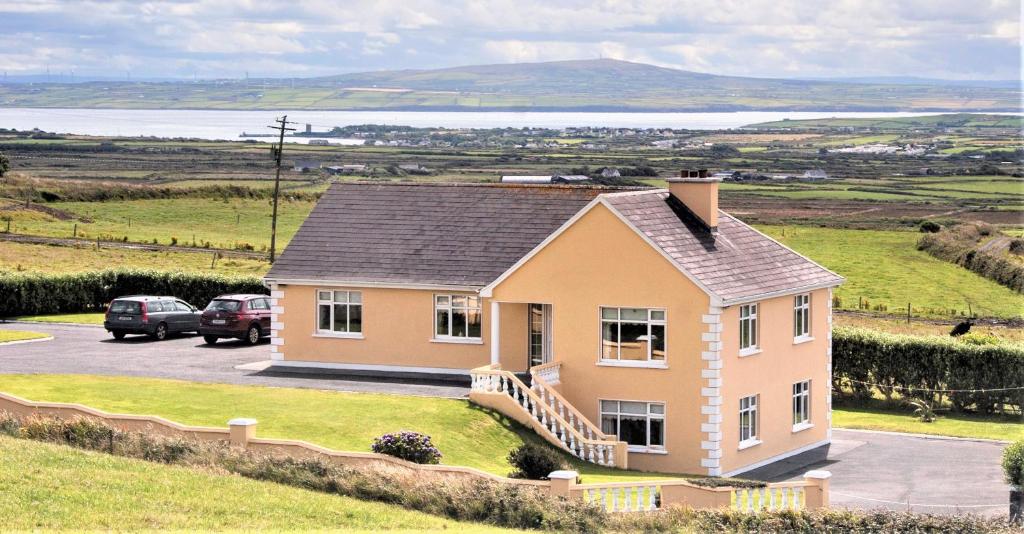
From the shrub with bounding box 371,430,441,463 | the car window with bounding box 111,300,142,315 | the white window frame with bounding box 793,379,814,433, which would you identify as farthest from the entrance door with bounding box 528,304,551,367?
the car window with bounding box 111,300,142,315

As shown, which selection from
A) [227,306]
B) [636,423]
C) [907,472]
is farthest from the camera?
[227,306]

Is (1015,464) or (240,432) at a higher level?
(240,432)

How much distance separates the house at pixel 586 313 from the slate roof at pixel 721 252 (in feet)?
0.22

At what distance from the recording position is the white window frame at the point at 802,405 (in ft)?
127

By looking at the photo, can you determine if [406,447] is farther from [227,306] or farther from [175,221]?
[175,221]

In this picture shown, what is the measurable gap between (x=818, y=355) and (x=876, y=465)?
15.2ft

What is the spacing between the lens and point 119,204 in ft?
375

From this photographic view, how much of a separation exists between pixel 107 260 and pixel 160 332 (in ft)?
89.5

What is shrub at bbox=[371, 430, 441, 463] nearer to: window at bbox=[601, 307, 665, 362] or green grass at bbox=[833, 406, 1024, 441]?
window at bbox=[601, 307, 665, 362]

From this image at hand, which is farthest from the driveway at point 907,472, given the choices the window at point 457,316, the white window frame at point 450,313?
the window at point 457,316

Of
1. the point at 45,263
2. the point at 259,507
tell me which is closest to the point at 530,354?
the point at 259,507

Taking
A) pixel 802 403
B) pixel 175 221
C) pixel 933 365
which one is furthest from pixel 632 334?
pixel 175 221

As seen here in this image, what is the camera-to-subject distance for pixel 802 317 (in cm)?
3912

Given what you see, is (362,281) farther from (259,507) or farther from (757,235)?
(259,507)
